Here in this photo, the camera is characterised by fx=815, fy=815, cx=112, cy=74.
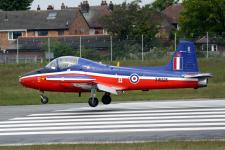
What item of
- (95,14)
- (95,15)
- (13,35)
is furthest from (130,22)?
(95,14)

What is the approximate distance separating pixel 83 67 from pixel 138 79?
6.74 feet

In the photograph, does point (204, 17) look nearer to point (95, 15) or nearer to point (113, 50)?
point (113, 50)

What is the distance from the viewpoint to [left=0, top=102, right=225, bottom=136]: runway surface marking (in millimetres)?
22719

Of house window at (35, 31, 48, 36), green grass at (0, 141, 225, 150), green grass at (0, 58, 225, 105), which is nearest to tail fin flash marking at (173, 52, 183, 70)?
green grass at (0, 58, 225, 105)

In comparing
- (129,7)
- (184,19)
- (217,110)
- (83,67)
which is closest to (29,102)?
(83,67)

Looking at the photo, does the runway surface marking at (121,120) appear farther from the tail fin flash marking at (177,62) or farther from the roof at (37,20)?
the roof at (37,20)

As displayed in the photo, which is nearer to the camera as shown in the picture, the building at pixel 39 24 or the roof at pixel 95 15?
the building at pixel 39 24

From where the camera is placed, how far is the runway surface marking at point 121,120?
22.7 metres

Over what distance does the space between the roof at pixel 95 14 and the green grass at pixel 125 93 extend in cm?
4235

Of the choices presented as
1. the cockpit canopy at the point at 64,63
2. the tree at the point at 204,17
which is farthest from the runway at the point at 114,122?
the tree at the point at 204,17

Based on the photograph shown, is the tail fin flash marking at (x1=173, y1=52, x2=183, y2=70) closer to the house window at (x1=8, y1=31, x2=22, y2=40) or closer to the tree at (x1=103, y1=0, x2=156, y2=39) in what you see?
the tree at (x1=103, y1=0, x2=156, y2=39)

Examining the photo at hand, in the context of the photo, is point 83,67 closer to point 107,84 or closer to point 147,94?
point 107,84

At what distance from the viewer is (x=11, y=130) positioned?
23.5m

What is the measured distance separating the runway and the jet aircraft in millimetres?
779
